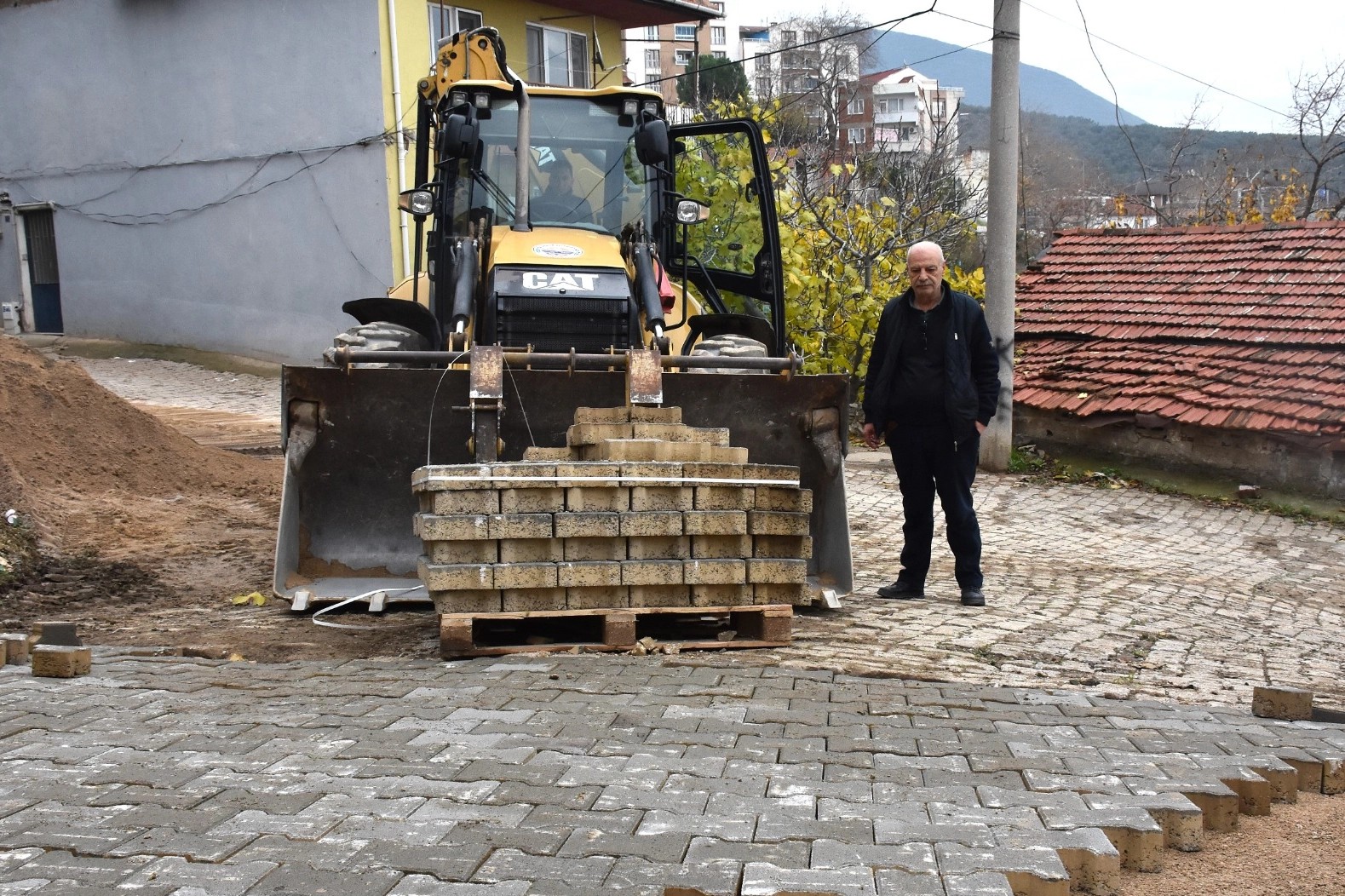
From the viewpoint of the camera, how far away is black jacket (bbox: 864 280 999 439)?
303 inches

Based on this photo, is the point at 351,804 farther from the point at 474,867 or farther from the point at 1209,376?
the point at 1209,376

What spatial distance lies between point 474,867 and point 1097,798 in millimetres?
1906

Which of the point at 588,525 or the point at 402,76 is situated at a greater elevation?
the point at 402,76

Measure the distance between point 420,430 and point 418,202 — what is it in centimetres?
154

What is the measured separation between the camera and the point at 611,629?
6.24 metres

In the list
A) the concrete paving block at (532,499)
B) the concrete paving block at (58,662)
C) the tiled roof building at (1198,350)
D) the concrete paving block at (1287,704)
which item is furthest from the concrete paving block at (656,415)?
the tiled roof building at (1198,350)

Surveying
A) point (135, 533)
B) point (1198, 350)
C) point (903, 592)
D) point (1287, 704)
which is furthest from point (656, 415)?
point (1198, 350)

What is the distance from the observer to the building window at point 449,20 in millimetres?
21981

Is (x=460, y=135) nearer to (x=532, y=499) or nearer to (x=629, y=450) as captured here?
(x=629, y=450)

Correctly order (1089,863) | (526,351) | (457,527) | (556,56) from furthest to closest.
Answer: (556,56) → (526,351) → (457,527) → (1089,863)

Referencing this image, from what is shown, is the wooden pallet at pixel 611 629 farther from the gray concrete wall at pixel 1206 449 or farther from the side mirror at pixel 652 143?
the gray concrete wall at pixel 1206 449

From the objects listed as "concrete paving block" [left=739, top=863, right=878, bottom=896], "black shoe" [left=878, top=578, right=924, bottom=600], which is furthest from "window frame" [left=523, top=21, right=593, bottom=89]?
"concrete paving block" [left=739, top=863, right=878, bottom=896]

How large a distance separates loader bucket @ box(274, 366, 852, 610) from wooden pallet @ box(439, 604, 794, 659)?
90cm

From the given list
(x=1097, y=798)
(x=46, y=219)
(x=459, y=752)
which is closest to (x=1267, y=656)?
(x=1097, y=798)
